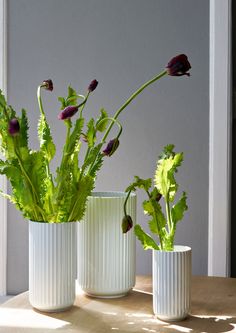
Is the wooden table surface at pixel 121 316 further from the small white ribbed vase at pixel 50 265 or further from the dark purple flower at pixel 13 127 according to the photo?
the dark purple flower at pixel 13 127

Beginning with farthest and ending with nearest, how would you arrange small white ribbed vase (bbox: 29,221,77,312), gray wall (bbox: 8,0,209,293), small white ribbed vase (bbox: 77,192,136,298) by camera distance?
gray wall (bbox: 8,0,209,293)
small white ribbed vase (bbox: 77,192,136,298)
small white ribbed vase (bbox: 29,221,77,312)

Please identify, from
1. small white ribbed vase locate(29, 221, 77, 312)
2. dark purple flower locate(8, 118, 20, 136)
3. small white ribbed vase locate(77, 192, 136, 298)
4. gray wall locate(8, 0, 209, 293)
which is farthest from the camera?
gray wall locate(8, 0, 209, 293)

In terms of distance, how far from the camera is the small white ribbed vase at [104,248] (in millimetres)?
1182

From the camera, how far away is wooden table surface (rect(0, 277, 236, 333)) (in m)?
→ 0.99

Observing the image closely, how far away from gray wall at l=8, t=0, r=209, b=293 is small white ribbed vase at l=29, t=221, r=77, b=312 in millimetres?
852

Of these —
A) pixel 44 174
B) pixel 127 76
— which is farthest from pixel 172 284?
pixel 127 76

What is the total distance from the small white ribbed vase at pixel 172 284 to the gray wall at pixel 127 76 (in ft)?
2.76

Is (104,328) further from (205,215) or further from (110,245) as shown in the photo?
(205,215)

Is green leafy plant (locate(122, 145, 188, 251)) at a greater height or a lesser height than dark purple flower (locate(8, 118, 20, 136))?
lesser

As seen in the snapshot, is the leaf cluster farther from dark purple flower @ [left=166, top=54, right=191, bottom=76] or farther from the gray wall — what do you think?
the gray wall

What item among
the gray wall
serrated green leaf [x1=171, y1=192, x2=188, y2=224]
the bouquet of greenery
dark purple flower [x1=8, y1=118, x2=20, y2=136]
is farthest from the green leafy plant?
the gray wall

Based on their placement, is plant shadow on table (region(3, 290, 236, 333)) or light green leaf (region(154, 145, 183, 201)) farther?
light green leaf (region(154, 145, 183, 201))

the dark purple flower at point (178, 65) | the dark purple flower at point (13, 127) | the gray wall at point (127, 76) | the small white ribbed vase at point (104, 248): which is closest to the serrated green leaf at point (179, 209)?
the small white ribbed vase at point (104, 248)

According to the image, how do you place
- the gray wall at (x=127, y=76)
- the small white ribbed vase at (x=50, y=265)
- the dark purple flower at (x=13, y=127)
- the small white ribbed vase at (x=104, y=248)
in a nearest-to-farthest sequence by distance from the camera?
the dark purple flower at (x=13, y=127), the small white ribbed vase at (x=50, y=265), the small white ribbed vase at (x=104, y=248), the gray wall at (x=127, y=76)
